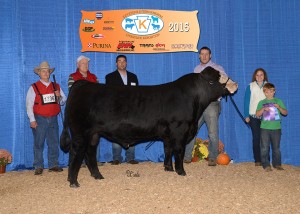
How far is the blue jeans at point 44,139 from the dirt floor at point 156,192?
0.21m

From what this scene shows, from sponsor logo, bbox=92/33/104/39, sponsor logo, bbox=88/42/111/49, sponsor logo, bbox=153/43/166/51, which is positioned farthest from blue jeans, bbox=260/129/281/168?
sponsor logo, bbox=92/33/104/39

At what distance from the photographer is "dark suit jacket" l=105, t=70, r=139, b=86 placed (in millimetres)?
6512

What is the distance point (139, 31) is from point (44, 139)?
2.47 m

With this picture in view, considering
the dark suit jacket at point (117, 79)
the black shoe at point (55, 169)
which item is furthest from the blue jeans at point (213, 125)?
the black shoe at point (55, 169)

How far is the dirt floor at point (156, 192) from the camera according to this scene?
12.8ft

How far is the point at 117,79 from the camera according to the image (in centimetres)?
653

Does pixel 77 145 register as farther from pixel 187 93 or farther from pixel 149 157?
pixel 149 157

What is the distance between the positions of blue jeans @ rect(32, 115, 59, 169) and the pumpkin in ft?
8.81

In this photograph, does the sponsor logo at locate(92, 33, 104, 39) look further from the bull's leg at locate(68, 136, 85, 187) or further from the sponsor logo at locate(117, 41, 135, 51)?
the bull's leg at locate(68, 136, 85, 187)

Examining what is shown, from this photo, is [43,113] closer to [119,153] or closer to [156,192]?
[119,153]

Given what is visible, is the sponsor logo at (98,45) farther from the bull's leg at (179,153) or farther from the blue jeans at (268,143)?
the blue jeans at (268,143)

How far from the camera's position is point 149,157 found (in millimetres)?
7090

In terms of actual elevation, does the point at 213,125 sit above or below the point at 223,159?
above

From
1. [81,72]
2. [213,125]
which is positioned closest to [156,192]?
[213,125]
